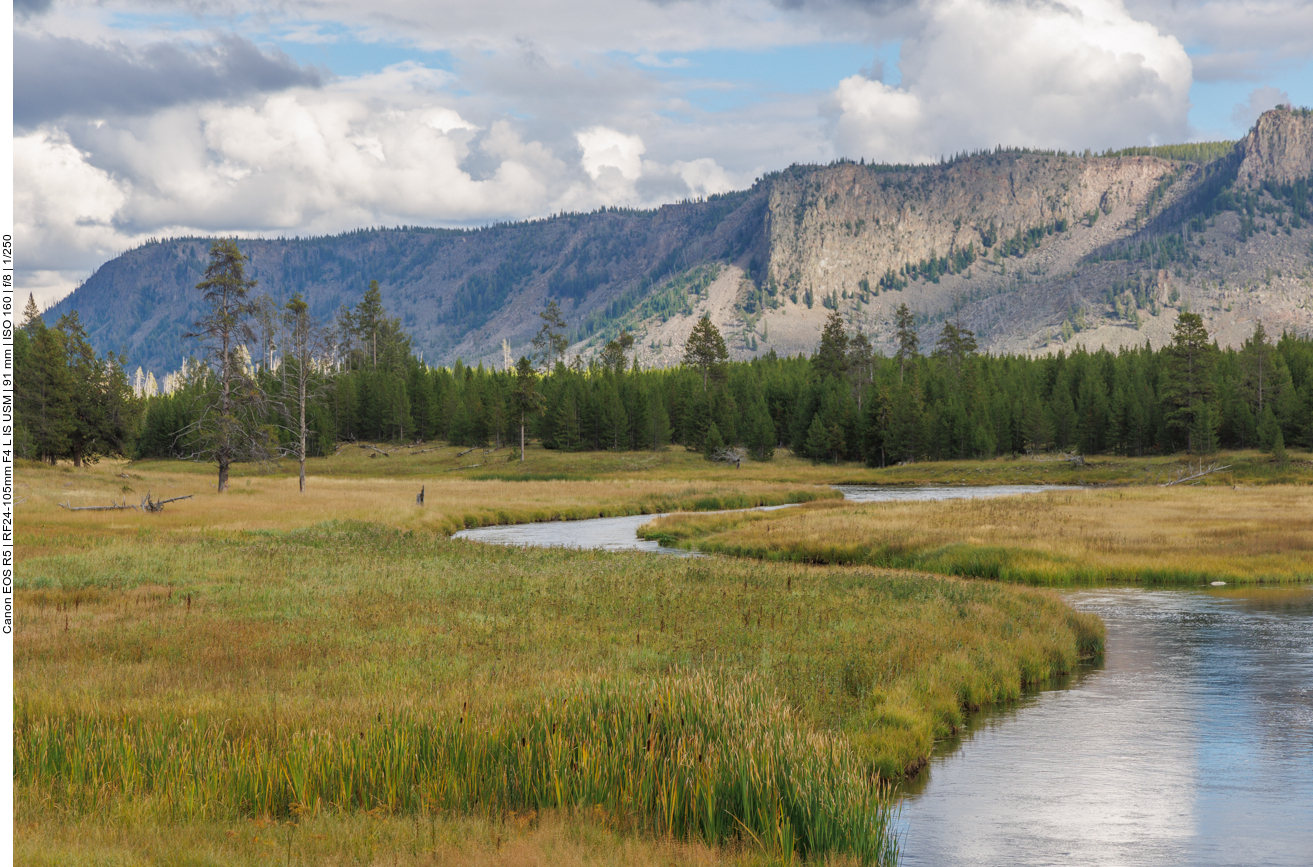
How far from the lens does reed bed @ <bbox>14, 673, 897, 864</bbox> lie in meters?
11.1

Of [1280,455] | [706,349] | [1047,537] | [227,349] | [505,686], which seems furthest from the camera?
[706,349]

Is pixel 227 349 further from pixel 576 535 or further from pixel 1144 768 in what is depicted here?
pixel 1144 768

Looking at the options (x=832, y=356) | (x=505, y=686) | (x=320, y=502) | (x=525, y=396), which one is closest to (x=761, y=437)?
(x=525, y=396)

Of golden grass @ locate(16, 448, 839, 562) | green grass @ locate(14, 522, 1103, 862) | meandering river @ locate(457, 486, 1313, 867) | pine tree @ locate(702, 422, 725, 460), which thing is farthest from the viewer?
pine tree @ locate(702, 422, 725, 460)

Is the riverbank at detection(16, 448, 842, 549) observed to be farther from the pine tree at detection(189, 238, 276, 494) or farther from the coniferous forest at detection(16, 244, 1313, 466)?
the coniferous forest at detection(16, 244, 1313, 466)

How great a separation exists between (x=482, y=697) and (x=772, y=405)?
137792 mm

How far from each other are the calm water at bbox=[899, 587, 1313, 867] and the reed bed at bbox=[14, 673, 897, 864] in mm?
2405

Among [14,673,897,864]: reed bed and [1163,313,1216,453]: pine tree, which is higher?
[1163,313,1216,453]: pine tree

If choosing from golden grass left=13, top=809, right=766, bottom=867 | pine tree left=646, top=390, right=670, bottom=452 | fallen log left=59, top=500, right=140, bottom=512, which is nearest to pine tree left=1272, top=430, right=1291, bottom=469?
pine tree left=646, top=390, right=670, bottom=452

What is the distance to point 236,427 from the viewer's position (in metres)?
62.0

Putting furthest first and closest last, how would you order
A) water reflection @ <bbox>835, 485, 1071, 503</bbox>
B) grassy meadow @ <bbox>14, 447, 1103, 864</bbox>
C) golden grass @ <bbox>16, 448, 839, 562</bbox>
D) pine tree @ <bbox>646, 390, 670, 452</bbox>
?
pine tree @ <bbox>646, 390, 670, 452</bbox>, water reflection @ <bbox>835, 485, 1071, 503</bbox>, golden grass @ <bbox>16, 448, 839, 562</bbox>, grassy meadow @ <bbox>14, 447, 1103, 864</bbox>

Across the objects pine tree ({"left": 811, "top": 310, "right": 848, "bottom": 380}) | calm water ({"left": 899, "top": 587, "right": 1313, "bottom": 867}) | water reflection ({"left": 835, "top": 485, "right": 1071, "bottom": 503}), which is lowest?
calm water ({"left": 899, "top": 587, "right": 1313, "bottom": 867})

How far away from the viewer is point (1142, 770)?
1653 cm

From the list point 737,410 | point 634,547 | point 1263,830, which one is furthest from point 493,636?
point 737,410
